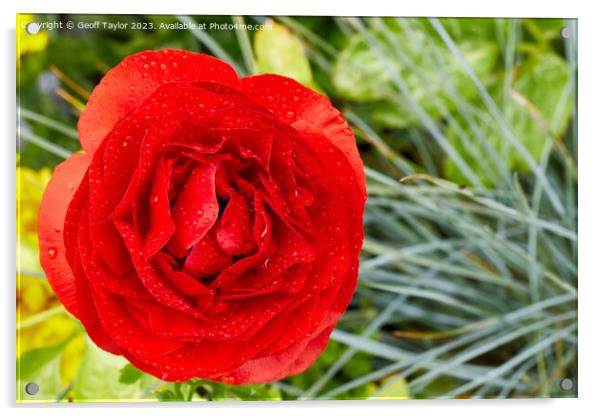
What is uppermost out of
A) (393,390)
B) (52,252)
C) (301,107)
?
(301,107)

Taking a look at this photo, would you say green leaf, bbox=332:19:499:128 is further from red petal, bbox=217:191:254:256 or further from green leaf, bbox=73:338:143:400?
green leaf, bbox=73:338:143:400

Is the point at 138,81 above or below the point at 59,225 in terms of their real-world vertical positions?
above

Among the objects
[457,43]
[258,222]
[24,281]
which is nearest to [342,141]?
[258,222]

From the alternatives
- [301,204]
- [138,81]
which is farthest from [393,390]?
[138,81]

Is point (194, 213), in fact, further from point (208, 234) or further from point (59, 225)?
point (59, 225)

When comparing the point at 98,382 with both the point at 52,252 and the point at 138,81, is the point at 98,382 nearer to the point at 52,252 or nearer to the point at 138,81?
the point at 52,252

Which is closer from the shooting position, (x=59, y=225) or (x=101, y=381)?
(x=59, y=225)

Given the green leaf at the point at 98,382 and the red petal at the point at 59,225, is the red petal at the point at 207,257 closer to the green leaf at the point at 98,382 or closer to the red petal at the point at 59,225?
the red petal at the point at 59,225
